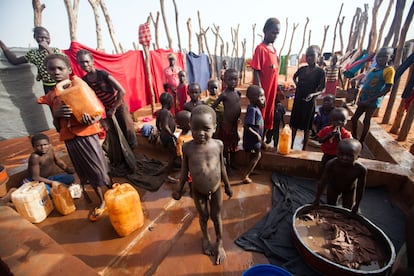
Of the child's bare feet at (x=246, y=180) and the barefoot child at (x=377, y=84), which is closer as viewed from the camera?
the child's bare feet at (x=246, y=180)

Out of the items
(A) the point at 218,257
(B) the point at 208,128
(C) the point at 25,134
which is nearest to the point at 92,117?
(B) the point at 208,128

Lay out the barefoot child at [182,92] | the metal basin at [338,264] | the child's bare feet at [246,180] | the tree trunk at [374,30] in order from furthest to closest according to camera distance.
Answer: the tree trunk at [374,30] → the barefoot child at [182,92] → the child's bare feet at [246,180] → the metal basin at [338,264]

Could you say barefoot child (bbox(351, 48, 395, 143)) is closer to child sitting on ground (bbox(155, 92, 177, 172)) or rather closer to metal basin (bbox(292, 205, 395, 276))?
metal basin (bbox(292, 205, 395, 276))

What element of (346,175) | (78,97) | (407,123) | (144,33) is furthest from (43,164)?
(407,123)

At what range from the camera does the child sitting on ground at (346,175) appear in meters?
2.03

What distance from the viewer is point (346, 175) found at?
2191 mm

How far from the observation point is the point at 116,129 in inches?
124

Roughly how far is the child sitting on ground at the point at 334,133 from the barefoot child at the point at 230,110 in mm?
1247

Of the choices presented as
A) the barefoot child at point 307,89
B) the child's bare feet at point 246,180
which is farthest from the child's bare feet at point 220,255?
the barefoot child at point 307,89

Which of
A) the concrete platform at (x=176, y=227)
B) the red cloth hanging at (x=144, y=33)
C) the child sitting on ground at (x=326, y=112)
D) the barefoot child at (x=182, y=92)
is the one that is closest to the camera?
the concrete platform at (x=176, y=227)

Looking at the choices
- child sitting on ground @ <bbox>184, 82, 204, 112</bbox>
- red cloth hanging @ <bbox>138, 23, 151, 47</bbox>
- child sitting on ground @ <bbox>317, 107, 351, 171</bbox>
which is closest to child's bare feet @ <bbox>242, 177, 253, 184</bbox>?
child sitting on ground @ <bbox>317, 107, 351, 171</bbox>

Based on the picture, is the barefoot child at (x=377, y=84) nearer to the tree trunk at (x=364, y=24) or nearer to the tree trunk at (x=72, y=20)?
the tree trunk at (x=72, y=20)

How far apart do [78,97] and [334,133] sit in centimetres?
304

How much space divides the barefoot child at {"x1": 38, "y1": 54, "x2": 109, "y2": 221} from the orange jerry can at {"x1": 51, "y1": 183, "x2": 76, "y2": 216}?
30 cm
